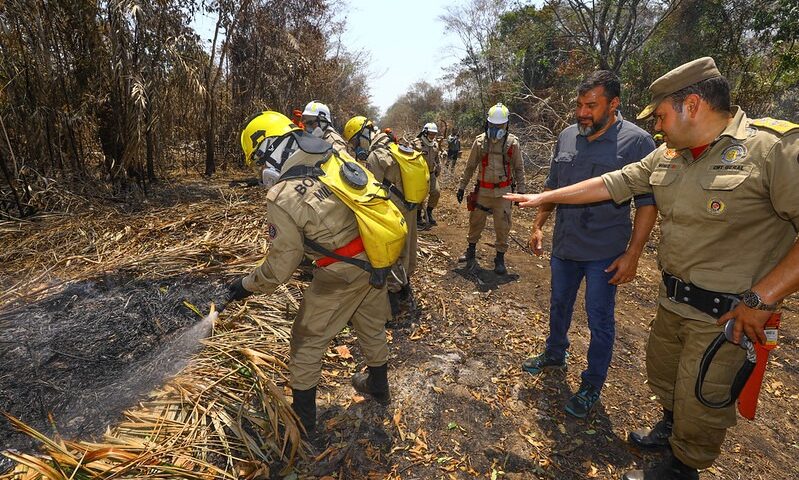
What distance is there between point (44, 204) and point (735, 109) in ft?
23.7

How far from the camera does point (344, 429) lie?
2.54 meters

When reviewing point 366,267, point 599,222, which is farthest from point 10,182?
point 599,222

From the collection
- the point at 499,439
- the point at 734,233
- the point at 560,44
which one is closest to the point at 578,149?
the point at 734,233

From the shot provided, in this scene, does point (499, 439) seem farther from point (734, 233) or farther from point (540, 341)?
point (734, 233)

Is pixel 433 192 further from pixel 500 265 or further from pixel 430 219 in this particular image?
pixel 500 265

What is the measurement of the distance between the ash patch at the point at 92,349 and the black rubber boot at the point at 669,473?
2.95 metres

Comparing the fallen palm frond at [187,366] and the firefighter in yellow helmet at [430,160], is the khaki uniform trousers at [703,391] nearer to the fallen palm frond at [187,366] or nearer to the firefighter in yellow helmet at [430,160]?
the fallen palm frond at [187,366]

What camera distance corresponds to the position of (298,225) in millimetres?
2061

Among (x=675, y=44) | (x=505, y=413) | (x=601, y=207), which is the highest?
(x=675, y=44)

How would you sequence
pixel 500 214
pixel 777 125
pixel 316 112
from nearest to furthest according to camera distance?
pixel 777 125
pixel 500 214
pixel 316 112

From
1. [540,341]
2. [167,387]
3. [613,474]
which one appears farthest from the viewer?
[540,341]

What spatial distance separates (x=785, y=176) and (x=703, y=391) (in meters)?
1.02

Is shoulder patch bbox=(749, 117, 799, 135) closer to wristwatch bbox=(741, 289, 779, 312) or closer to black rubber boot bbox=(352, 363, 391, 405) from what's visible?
wristwatch bbox=(741, 289, 779, 312)

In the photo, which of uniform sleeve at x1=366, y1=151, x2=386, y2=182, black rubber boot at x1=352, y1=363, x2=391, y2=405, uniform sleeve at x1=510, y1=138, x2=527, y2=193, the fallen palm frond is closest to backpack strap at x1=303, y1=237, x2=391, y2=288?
black rubber boot at x1=352, y1=363, x2=391, y2=405
